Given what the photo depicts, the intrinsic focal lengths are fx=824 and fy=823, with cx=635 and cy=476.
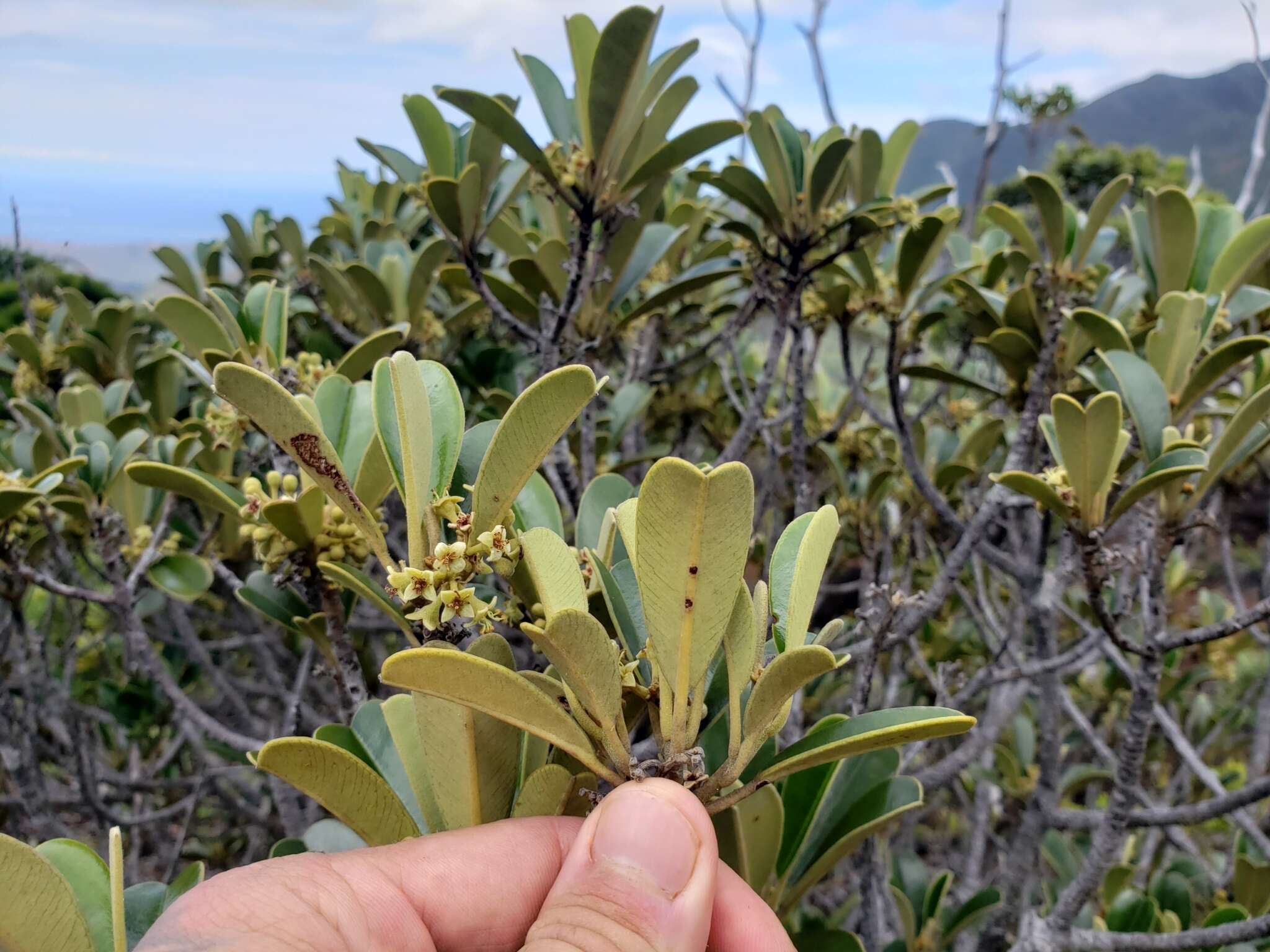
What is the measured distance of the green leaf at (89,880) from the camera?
0.94 m

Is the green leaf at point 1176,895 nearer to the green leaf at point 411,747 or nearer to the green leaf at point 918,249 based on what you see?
the green leaf at point 918,249

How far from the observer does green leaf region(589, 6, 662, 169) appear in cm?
149

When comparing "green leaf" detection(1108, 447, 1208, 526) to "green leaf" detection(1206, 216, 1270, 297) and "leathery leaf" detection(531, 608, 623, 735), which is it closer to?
"green leaf" detection(1206, 216, 1270, 297)

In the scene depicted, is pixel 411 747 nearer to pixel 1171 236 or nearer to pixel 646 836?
pixel 646 836

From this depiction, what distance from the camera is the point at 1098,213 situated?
1966 millimetres

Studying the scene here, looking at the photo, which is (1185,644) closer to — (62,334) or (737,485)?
(737,485)

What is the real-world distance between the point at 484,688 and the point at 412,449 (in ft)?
0.86

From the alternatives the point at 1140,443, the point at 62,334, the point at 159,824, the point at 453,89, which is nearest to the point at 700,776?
the point at 1140,443

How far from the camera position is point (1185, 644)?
1.51 m

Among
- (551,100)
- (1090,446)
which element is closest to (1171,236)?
(1090,446)

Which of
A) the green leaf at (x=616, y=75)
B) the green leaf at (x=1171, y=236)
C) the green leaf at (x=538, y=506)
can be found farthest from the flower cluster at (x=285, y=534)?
the green leaf at (x=1171, y=236)

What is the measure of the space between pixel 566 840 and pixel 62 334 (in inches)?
121

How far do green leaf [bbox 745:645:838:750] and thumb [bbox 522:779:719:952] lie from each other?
11 centimetres

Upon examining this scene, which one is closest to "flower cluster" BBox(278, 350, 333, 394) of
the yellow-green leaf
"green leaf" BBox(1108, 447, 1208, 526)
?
the yellow-green leaf
